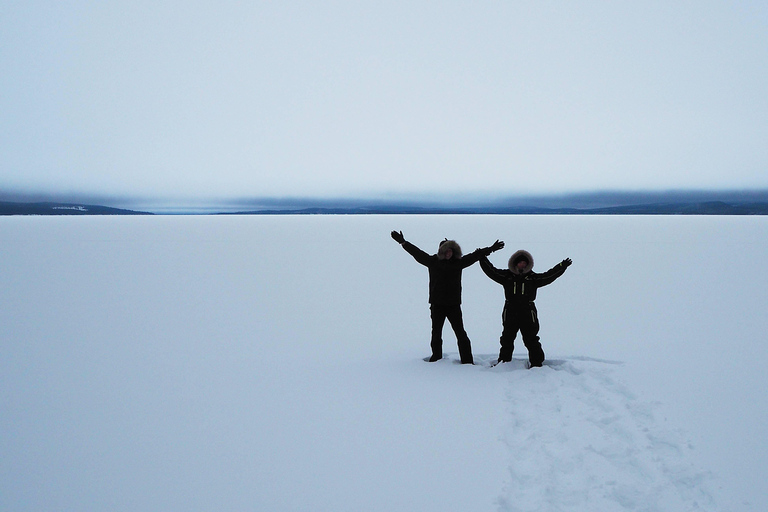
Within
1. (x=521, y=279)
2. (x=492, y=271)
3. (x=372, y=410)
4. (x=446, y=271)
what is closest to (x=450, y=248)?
(x=446, y=271)

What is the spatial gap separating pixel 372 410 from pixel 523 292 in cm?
215

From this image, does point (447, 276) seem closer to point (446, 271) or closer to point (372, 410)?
point (446, 271)

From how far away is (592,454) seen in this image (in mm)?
3660

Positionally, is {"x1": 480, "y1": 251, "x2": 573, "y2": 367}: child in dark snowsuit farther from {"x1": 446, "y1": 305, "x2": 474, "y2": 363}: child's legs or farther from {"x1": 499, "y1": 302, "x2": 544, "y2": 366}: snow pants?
{"x1": 446, "y1": 305, "x2": 474, "y2": 363}: child's legs

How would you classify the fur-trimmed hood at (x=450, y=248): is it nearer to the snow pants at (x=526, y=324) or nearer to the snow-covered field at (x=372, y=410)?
the snow pants at (x=526, y=324)

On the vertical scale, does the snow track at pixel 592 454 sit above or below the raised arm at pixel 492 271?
below

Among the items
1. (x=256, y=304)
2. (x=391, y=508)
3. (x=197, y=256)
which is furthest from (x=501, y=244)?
(x=197, y=256)

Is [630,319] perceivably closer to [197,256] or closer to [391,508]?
[391,508]

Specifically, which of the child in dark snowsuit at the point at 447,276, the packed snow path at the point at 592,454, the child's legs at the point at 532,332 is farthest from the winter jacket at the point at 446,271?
the packed snow path at the point at 592,454

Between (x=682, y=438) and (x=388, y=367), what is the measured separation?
10.3 feet

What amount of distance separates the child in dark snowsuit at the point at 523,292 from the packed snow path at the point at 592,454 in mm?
605

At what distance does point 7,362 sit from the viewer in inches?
247

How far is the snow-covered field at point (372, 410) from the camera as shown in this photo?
3.37m

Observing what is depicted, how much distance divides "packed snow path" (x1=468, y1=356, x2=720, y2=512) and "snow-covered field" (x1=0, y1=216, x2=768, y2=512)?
0.6 inches
